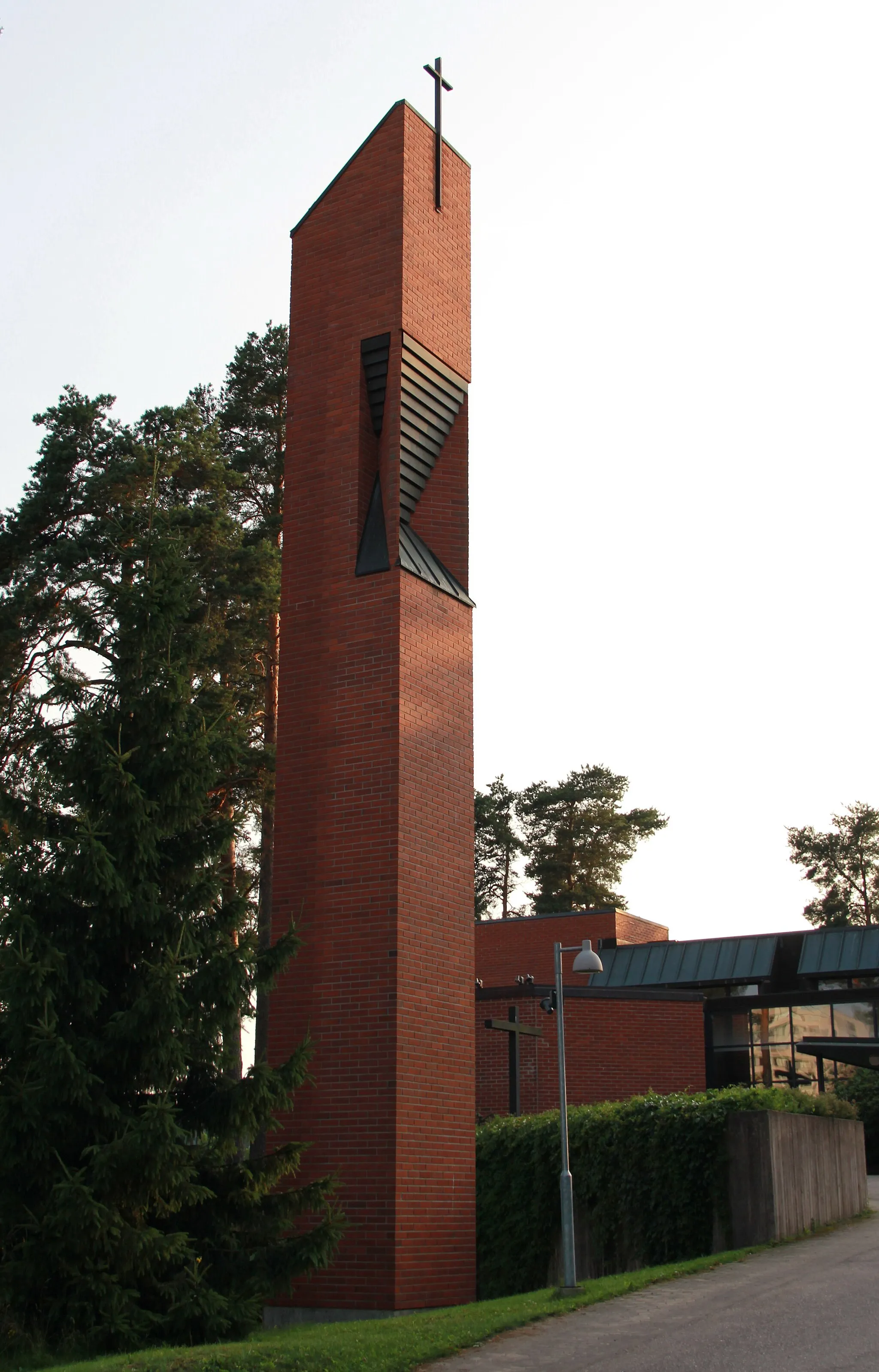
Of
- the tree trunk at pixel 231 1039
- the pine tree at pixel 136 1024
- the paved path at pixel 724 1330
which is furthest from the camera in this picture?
the tree trunk at pixel 231 1039

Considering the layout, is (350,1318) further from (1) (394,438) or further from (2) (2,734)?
(2) (2,734)

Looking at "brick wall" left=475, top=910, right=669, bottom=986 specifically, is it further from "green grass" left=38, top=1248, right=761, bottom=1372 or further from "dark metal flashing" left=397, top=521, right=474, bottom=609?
"green grass" left=38, top=1248, right=761, bottom=1372

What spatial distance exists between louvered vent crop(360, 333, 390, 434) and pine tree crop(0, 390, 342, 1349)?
3.35 metres

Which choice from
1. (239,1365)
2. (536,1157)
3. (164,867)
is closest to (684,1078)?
(536,1157)

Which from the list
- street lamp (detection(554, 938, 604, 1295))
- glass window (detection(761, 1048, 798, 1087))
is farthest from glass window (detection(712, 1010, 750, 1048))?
street lamp (detection(554, 938, 604, 1295))

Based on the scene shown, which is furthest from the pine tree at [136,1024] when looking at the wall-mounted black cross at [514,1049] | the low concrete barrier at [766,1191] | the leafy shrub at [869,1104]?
the leafy shrub at [869,1104]

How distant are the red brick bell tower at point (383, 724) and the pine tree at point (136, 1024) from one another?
0.91m

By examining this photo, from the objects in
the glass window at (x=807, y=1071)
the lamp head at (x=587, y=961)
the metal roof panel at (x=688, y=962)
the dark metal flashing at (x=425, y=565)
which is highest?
the dark metal flashing at (x=425, y=565)

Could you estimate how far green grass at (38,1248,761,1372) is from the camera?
9.11 metres

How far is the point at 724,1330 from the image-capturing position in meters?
10.5

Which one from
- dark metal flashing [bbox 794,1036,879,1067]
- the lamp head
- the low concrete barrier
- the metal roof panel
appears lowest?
the low concrete barrier

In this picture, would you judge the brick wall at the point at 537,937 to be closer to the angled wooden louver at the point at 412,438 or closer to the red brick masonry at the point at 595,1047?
the red brick masonry at the point at 595,1047

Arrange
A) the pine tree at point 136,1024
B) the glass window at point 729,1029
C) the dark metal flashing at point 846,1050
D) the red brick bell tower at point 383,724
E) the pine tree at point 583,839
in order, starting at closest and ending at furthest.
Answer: the pine tree at point 136,1024 < the red brick bell tower at point 383,724 < the dark metal flashing at point 846,1050 < the glass window at point 729,1029 < the pine tree at point 583,839

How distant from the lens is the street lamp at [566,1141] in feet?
42.1
